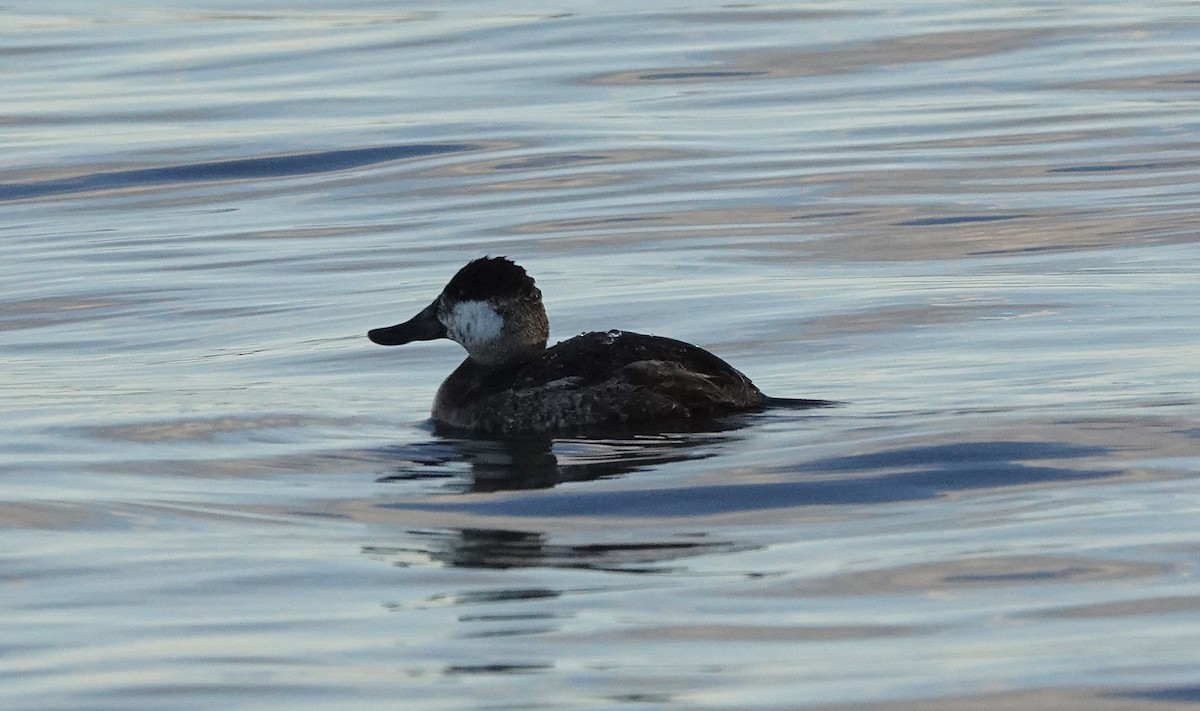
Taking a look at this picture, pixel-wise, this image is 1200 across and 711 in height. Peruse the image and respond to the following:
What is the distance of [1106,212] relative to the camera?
1506 cm

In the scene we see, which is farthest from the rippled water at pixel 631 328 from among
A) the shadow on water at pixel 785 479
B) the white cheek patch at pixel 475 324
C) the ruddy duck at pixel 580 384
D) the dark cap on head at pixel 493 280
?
the dark cap on head at pixel 493 280

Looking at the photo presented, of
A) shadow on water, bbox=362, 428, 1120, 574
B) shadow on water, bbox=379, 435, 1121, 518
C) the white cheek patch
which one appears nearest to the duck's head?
the white cheek patch

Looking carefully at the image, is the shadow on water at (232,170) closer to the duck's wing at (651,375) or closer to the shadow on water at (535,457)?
the duck's wing at (651,375)

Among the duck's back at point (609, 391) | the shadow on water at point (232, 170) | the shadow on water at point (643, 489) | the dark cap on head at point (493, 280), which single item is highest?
the shadow on water at point (232, 170)

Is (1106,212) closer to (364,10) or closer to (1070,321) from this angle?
(1070,321)

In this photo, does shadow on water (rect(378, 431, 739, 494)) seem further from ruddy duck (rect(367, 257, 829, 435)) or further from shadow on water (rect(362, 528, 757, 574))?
shadow on water (rect(362, 528, 757, 574))

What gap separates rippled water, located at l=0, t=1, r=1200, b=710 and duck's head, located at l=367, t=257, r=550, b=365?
1.44ft

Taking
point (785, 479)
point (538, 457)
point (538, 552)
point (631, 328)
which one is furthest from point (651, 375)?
point (631, 328)

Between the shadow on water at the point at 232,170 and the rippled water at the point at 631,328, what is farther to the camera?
the shadow on water at the point at 232,170

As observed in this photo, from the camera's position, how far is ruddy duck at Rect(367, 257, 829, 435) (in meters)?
9.12

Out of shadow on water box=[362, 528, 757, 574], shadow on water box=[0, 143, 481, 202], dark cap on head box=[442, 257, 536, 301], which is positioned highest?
shadow on water box=[0, 143, 481, 202]

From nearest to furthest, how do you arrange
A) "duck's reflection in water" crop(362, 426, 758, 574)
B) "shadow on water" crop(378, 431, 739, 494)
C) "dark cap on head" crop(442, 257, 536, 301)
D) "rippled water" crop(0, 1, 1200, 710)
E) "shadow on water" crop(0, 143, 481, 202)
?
"rippled water" crop(0, 1, 1200, 710), "duck's reflection in water" crop(362, 426, 758, 574), "shadow on water" crop(378, 431, 739, 494), "dark cap on head" crop(442, 257, 536, 301), "shadow on water" crop(0, 143, 481, 202)

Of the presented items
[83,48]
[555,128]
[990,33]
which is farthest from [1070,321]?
[83,48]

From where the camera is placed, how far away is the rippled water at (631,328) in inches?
228
